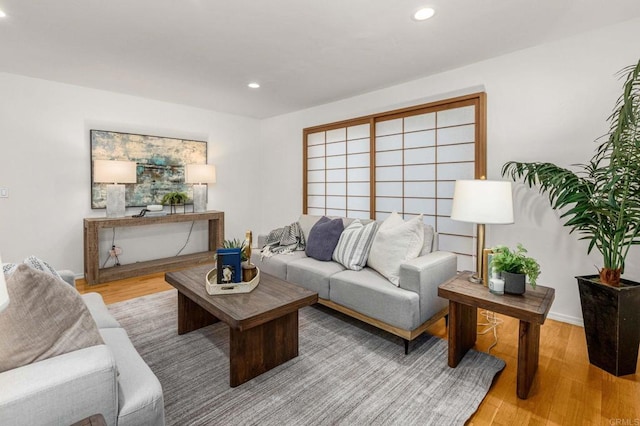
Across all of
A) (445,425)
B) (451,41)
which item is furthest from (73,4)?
(445,425)

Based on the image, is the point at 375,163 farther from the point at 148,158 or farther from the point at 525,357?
Result: the point at 148,158

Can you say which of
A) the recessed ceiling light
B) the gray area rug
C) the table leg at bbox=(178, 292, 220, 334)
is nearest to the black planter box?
the gray area rug

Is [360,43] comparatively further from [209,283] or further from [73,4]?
[209,283]

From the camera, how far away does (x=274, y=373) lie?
6.25 feet

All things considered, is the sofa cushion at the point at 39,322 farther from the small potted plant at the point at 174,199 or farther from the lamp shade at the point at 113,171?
the small potted plant at the point at 174,199

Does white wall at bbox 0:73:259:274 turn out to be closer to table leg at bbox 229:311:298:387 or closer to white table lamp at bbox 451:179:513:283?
table leg at bbox 229:311:298:387

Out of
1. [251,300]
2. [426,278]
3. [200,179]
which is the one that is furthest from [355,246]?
[200,179]

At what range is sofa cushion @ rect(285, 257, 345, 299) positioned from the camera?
2.66m

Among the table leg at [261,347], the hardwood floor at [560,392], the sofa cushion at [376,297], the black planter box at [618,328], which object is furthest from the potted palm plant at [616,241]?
the table leg at [261,347]

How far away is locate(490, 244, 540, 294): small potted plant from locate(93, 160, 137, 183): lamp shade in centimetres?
398

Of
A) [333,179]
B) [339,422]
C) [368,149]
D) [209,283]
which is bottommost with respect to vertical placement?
[339,422]

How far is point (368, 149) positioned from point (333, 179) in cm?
73

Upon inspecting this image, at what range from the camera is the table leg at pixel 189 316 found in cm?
239

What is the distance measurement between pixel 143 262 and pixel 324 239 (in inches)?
110
